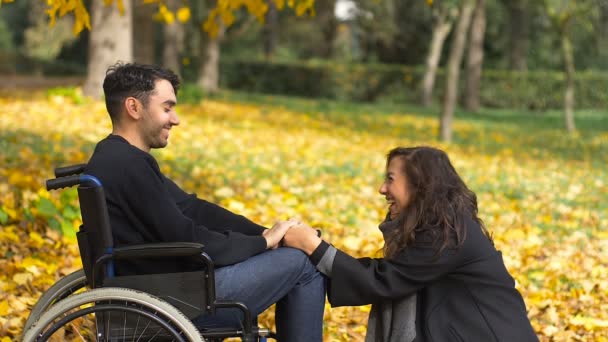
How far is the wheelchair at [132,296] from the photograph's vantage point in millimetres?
2859

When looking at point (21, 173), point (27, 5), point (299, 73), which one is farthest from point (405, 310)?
point (27, 5)

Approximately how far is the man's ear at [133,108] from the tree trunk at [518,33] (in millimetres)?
32725

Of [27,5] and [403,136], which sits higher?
[27,5]

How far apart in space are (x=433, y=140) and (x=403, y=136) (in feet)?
2.62

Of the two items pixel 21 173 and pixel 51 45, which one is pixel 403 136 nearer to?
pixel 21 173

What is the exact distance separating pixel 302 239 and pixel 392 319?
45cm

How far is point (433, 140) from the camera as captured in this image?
15.5 m

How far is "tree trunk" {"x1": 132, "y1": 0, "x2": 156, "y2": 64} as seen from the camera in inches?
677

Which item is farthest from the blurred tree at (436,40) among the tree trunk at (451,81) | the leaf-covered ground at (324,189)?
the tree trunk at (451,81)

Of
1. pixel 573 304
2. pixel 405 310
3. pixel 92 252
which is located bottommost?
pixel 573 304

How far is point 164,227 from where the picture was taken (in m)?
3.00

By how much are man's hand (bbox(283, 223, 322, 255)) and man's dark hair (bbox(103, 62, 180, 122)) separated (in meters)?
0.70

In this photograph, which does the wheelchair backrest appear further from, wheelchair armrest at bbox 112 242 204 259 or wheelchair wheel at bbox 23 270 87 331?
wheelchair wheel at bbox 23 270 87 331

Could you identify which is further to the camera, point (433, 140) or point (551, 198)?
point (433, 140)
